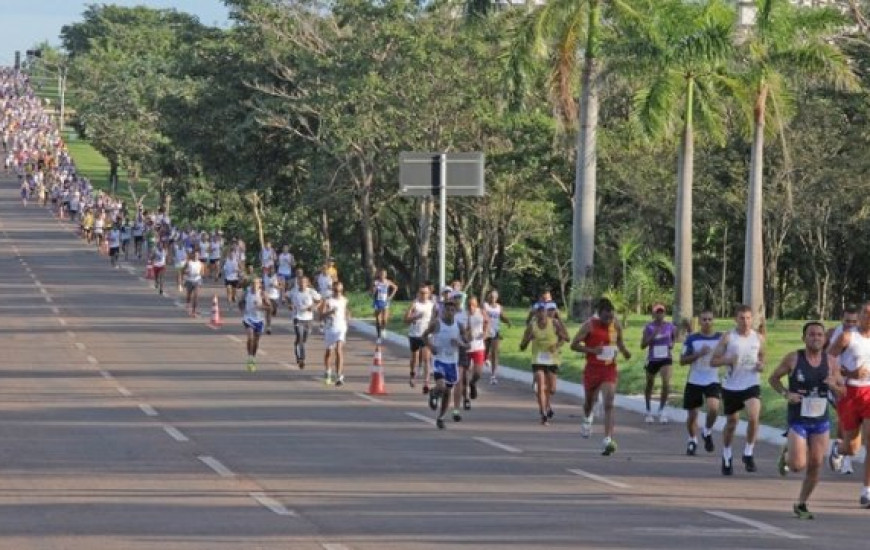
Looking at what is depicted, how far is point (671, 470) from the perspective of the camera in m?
21.4

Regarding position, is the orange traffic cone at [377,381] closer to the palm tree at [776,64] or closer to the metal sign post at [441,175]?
the metal sign post at [441,175]

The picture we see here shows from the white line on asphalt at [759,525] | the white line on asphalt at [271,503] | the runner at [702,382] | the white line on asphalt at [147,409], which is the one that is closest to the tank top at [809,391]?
the white line on asphalt at [759,525]

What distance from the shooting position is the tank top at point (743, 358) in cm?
2120

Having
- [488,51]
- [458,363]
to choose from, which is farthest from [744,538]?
[488,51]

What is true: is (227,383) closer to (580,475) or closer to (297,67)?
(580,475)

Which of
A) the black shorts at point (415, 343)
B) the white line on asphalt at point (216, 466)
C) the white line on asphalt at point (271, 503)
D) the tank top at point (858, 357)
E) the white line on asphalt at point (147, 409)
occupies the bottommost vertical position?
the white line on asphalt at point (147, 409)

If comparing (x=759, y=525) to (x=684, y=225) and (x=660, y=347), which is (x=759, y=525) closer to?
(x=660, y=347)

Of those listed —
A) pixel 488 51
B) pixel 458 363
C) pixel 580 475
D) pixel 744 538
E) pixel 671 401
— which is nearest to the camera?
pixel 744 538

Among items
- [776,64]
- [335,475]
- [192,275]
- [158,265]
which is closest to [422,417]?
[335,475]

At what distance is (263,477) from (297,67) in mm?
43638

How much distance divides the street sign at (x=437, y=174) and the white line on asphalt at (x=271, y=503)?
20.9 m

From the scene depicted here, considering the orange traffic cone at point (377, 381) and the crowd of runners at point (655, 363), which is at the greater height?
the crowd of runners at point (655, 363)

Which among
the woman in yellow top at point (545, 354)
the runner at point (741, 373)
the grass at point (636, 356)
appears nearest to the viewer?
the runner at point (741, 373)

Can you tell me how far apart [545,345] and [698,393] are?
3.87 metres
